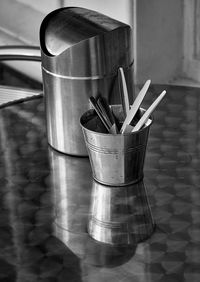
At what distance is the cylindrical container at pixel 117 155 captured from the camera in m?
1.25

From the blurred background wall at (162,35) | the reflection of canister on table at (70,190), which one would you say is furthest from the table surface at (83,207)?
the blurred background wall at (162,35)

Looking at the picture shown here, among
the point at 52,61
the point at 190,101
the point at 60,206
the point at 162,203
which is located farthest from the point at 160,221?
the point at 190,101

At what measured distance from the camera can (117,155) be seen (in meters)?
1.26

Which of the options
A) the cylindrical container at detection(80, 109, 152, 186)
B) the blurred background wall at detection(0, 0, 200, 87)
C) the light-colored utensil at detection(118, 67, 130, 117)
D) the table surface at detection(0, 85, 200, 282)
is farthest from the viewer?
the blurred background wall at detection(0, 0, 200, 87)

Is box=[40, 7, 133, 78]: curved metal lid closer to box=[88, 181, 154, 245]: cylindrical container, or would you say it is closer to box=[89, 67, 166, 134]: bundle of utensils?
box=[89, 67, 166, 134]: bundle of utensils

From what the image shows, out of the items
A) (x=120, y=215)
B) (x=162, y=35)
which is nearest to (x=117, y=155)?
(x=120, y=215)

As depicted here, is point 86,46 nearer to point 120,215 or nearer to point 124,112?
point 124,112

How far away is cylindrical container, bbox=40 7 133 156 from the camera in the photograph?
139cm

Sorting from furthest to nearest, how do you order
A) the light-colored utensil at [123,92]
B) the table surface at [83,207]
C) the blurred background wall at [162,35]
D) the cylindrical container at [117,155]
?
the blurred background wall at [162,35], the light-colored utensil at [123,92], the cylindrical container at [117,155], the table surface at [83,207]

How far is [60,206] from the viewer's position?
1.29m

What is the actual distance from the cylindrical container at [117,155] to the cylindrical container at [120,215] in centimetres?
2

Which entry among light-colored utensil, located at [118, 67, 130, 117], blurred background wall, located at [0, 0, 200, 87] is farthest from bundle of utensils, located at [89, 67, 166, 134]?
blurred background wall, located at [0, 0, 200, 87]

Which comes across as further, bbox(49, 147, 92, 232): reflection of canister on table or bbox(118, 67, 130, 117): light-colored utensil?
bbox(118, 67, 130, 117): light-colored utensil

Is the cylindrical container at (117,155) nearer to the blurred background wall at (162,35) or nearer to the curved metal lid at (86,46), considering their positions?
the curved metal lid at (86,46)
